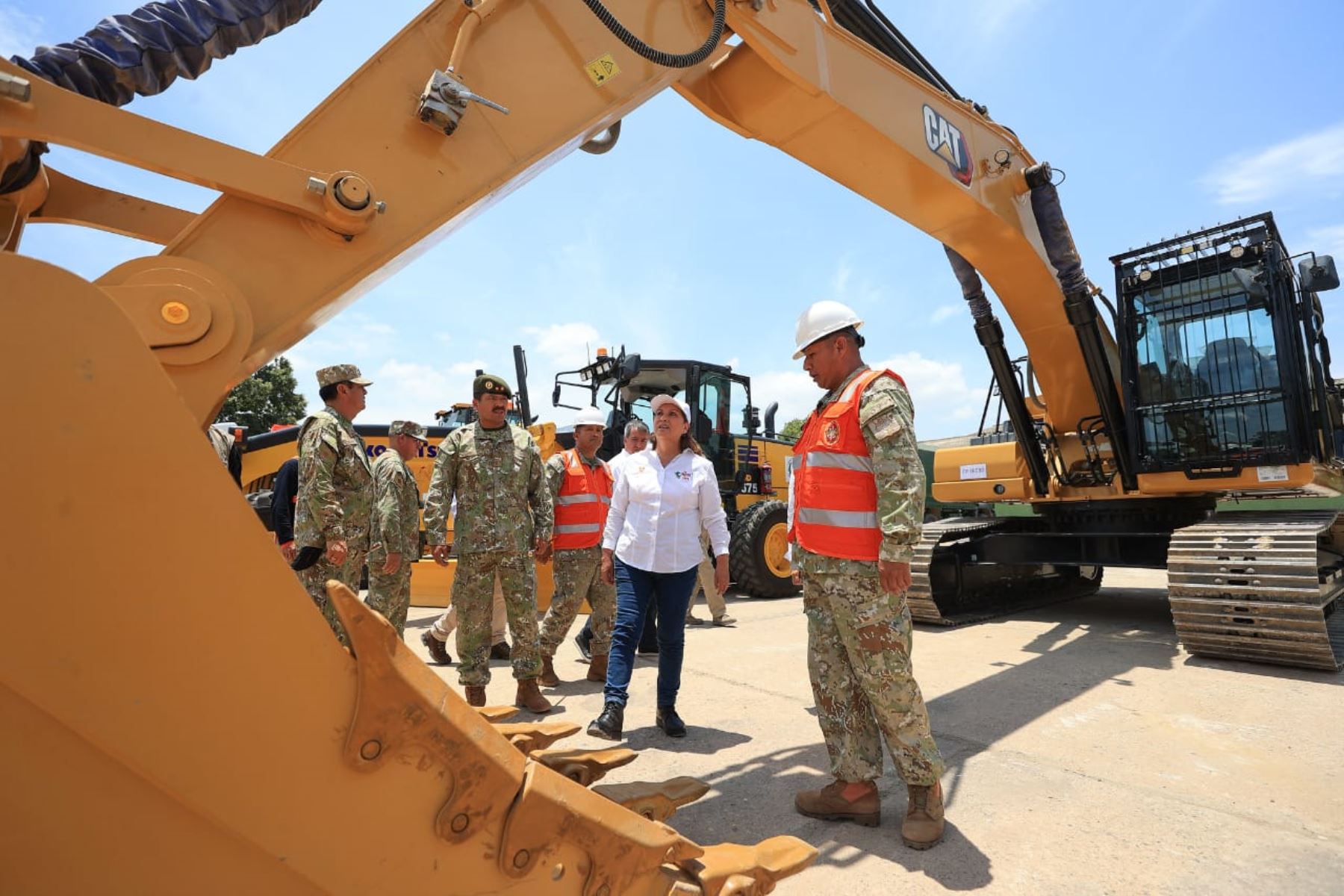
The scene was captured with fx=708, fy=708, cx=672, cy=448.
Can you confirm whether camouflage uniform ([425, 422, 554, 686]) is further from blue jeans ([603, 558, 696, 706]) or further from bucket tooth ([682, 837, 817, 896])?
bucket tooth ([682, 837, 817, 896])

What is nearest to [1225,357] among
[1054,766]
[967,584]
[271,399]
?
[967,584]

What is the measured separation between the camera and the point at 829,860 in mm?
2393

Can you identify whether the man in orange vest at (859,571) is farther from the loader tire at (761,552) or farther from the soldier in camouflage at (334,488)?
the loader tire at (761,552)

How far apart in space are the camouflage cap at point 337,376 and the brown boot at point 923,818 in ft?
11.4

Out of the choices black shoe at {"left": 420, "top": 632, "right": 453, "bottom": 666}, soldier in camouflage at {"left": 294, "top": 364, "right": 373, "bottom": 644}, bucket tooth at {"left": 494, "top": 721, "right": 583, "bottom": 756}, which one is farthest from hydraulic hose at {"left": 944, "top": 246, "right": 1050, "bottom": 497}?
black shoe at {"left": 420, "top": 632, "right": 453, "bottom": 666}

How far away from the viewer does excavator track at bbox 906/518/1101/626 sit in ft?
21.3

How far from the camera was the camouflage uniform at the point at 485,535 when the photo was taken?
4.06m

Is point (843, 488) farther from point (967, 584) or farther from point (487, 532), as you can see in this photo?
point (967, 584)

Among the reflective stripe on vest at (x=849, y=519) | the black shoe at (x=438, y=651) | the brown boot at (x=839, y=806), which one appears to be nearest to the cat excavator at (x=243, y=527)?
the brown boot at (x=839, y=806)

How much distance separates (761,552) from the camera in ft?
28.1

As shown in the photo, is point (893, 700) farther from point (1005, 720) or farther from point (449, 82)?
point (449, 82)

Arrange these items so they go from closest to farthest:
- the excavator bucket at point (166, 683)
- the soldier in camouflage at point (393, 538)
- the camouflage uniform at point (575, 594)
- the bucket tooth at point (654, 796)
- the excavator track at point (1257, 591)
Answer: the excavator bucket at point (166, 683) < the bucket tooth at point (654, 796) < the soldier in camouflage at point (393, 538) < the excavator track at point (1257, 591) < the camouflage uniform at point (575, 594)

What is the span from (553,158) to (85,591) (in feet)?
5.65

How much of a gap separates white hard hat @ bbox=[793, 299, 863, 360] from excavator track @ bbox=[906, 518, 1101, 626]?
3.68 meters
